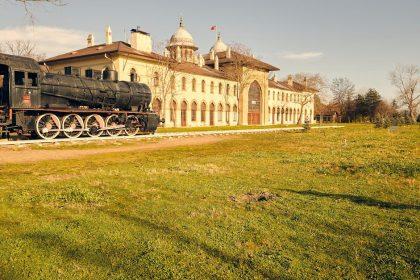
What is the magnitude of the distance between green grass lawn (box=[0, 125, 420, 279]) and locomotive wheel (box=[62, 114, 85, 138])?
1110 cm

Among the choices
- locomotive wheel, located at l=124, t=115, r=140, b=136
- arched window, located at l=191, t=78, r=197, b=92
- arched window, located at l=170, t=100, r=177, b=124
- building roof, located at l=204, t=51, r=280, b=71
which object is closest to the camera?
locomotive wheel, located at l=124, t=115, r=140, b=136

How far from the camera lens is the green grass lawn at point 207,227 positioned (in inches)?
132

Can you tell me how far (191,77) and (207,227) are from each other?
44.4 meters

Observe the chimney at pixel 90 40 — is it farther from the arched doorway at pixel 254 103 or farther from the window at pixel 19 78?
the window at pixel 19 78

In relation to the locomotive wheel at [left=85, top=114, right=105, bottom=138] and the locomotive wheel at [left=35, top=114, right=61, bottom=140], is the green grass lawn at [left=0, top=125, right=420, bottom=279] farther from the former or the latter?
the locomotive wheel at [left=85, top=114, right=105, bottom=138]

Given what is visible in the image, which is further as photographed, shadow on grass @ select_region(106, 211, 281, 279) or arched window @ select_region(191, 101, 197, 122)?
arched window @ select_region(191, 101, 197, 122)

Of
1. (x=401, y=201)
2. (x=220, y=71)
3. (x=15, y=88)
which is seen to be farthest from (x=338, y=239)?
(x=220, y=71)

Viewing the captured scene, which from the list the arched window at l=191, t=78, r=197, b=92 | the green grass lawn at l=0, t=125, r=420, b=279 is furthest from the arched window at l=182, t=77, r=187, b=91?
the green grass lawn at l=0, t=125, r=420, b=279

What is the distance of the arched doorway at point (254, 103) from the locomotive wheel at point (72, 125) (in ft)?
145

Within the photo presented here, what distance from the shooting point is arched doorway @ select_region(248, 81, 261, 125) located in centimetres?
6072

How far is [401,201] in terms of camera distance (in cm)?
586

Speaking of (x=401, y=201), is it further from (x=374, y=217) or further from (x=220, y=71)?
(x=220, y=71)

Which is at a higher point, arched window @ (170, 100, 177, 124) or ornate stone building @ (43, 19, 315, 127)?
ornate stone building @ (43, 19, 315, 127)

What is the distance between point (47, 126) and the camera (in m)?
17.6
